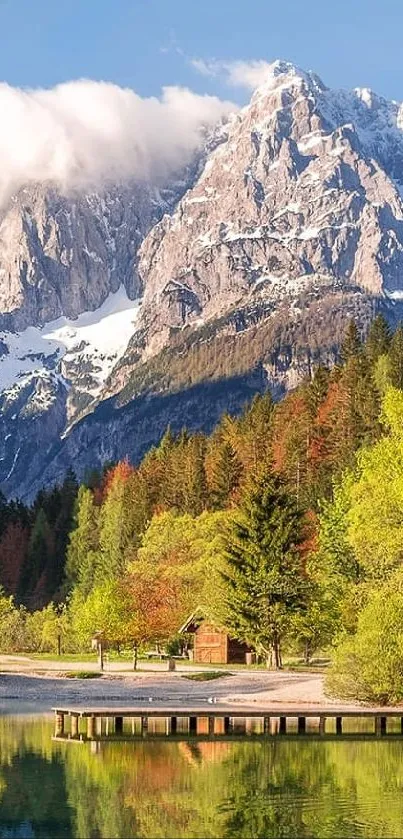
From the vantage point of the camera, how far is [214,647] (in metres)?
110

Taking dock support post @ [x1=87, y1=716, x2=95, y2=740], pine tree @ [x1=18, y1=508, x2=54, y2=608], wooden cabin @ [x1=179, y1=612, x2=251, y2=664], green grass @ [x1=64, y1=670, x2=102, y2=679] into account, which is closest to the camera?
dock support post @ [x1=87, y1=716, x2=95, y2=740]

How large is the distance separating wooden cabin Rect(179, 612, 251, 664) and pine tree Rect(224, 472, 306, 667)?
11481mm

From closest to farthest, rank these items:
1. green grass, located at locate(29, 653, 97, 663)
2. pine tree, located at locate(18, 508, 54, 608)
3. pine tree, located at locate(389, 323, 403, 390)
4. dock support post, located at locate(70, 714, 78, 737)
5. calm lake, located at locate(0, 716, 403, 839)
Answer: calm lake, located at locate(0, 716, 403, 839)
dock support post, located at locate(70, 714, 78, 737)
green grass, located at locate(29, 653, 97, 663)
pine tree, located at locate(389, 323, 403, 390)
pine tree, located at locate(18, 508, 54, 608)

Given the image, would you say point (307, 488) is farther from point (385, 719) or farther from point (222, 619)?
point (385, 719)

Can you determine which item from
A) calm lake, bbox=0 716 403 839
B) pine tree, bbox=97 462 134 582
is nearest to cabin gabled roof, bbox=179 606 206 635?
pine tree, bbox=97 462 134 582

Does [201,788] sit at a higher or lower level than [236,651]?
lower

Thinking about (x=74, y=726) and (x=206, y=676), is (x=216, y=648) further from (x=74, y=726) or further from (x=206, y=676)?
(x=74, y=726)

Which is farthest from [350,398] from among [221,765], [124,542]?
[221,765]

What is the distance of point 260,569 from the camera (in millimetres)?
94250

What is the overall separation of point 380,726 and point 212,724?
26.5 feet

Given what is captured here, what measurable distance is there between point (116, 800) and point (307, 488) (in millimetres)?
95758

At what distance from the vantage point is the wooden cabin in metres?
109

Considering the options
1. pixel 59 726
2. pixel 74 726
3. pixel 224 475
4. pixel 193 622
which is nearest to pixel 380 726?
pixel 74 726

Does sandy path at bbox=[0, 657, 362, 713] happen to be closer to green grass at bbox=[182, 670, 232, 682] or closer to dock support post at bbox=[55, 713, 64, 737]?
green grass at bbox=[182, 670, 232, 682]
